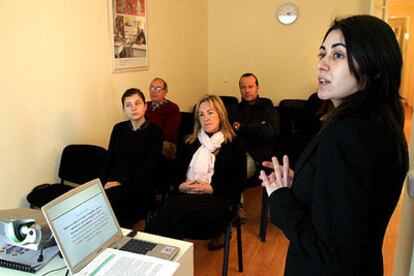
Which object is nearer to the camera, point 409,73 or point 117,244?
point 117,244

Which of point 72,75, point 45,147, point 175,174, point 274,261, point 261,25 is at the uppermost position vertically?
point 261,25

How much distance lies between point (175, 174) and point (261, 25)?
348 centimetres

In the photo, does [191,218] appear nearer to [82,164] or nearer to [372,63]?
[82,164]

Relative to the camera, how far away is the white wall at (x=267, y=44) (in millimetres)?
5090

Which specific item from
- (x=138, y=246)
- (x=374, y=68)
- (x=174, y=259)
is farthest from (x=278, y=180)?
(x=138, y=246)

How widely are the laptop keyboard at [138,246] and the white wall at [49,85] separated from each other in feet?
5.21

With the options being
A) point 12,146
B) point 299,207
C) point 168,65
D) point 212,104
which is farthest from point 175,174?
point 168,65

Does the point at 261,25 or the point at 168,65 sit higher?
the point at 261,25

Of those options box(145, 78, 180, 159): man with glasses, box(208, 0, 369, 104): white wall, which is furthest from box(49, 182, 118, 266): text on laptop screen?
box(208, 0, 369, 104): white wall

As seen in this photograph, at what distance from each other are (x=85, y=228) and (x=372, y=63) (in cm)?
109

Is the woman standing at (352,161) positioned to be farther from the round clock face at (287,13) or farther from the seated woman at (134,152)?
the round clock face at (287,13)

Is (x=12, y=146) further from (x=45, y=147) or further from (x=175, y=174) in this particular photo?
(x=175, y=174)

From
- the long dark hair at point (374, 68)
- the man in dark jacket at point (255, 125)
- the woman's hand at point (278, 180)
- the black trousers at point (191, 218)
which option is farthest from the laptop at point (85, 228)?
the man in dark jacket at point (255, 125)

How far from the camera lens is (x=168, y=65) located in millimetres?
4566
